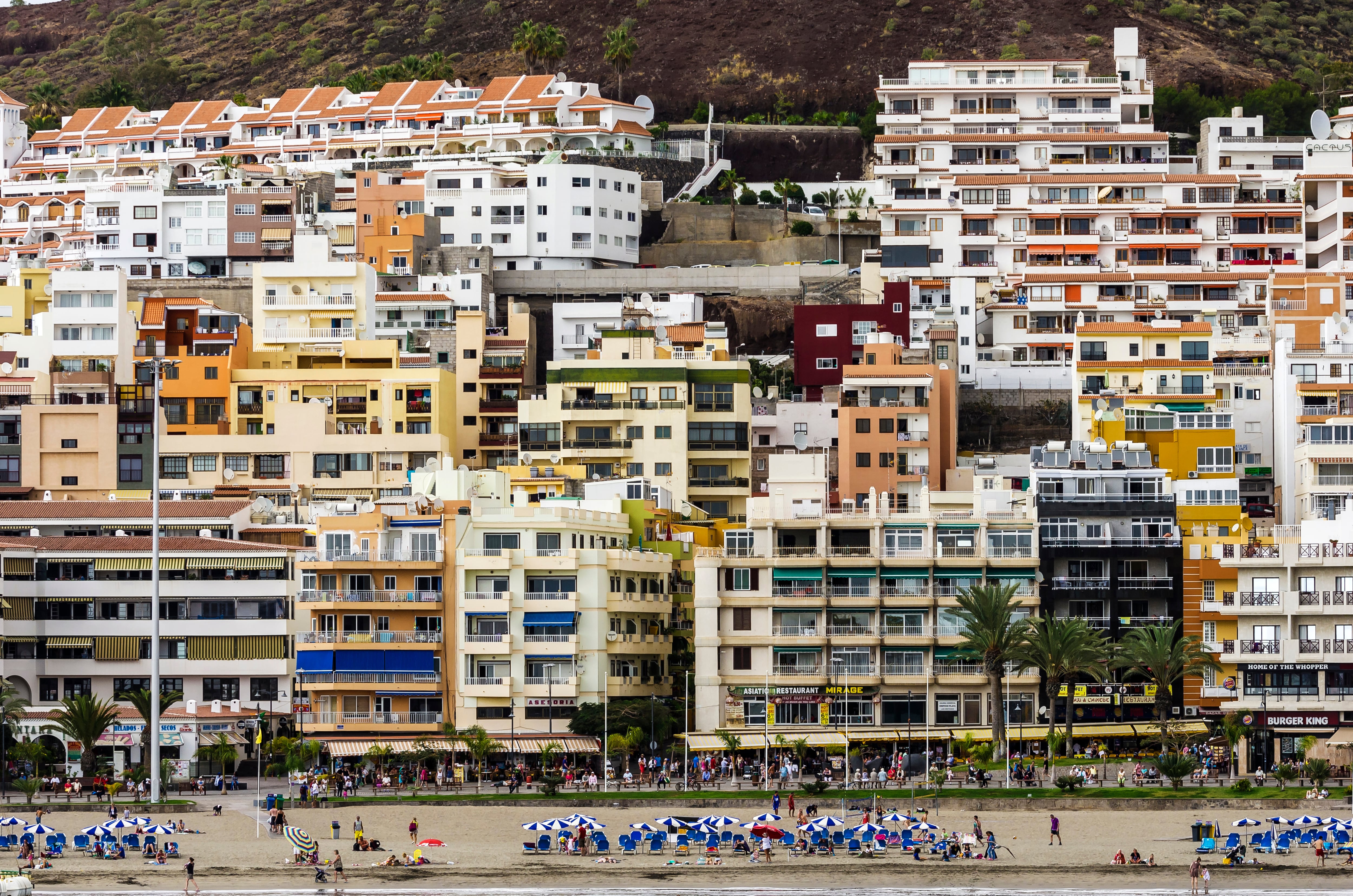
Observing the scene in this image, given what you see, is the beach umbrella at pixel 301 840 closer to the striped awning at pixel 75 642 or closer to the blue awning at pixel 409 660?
the blue awning at pixel 409 660

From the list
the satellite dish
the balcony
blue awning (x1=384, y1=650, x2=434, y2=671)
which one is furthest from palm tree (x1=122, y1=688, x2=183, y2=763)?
the satellite dish

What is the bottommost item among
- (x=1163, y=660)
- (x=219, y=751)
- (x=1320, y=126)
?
(x=219, y=751)

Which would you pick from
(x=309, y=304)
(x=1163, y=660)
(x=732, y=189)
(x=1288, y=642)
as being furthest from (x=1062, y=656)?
(x=732, y=189)

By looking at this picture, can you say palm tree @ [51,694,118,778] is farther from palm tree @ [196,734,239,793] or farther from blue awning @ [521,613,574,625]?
blue awning @ [521,613,574,625]

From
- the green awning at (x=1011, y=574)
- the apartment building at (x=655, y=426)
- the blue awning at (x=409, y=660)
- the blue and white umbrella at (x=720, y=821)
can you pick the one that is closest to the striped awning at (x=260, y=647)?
the blue awning at (x=409, y=660)

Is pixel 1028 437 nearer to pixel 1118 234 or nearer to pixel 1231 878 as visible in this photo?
pixel 1118 234

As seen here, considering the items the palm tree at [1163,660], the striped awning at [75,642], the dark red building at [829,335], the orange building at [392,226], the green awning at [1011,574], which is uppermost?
the orange building at [392,226]

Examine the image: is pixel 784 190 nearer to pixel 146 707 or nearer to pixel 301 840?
pixel 146 707
